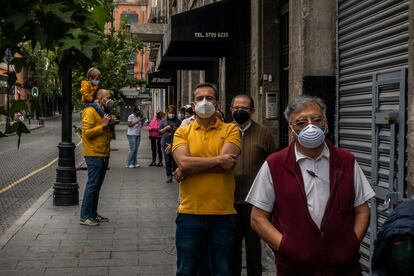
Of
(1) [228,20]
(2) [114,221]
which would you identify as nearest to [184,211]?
(2) [114,221]

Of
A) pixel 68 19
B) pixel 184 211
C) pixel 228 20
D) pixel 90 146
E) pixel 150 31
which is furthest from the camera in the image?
pixel 150 31

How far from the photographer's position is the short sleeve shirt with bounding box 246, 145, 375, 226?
3.25 metres

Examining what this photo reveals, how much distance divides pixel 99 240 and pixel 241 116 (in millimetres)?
3365

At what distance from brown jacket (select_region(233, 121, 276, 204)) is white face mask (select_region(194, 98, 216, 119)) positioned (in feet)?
2.50

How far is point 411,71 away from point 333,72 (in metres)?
2.26

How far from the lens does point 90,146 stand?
8609 millimetres

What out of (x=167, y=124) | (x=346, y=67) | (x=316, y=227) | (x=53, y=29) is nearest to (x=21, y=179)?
(x=167, y=124)

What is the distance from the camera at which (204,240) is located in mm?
4805

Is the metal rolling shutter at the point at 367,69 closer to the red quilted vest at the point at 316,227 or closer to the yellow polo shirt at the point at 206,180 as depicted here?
the yellow polo shirt at the point at 206,180

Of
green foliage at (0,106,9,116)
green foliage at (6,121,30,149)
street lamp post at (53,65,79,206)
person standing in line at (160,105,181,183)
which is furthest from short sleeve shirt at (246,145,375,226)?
person standing in line at (160,105,181,183)

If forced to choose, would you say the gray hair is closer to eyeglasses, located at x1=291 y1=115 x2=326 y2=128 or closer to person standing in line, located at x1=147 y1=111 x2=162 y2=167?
eyeglasses, located at x1=291 y1=115 x2=326 y2=128

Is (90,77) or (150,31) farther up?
(150,31)

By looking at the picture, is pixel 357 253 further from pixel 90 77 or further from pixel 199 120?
pixel 90 77

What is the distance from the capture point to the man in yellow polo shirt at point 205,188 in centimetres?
468
